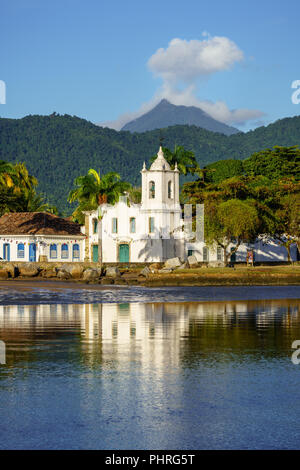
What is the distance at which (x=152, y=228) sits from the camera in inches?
2648

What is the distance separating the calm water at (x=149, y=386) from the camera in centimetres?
786

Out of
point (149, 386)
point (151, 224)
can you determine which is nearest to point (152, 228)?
point (151, 224)

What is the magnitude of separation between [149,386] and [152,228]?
56853mm

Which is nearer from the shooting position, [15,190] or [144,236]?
[144,236]

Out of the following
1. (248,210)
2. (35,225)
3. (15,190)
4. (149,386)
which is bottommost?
(149,386)

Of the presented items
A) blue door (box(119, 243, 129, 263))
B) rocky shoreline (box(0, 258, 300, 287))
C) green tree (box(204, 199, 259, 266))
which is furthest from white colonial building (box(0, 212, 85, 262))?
green tree (box(204, 199, 259, 266))

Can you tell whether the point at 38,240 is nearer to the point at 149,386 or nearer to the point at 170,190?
the point at 170,190

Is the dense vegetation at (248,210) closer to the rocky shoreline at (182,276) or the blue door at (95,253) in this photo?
the rocky shoreline at (182,276)

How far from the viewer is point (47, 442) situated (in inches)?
300

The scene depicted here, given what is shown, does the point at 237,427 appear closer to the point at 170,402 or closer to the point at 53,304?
the point at 170,402

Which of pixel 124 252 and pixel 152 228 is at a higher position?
pixel 152 228

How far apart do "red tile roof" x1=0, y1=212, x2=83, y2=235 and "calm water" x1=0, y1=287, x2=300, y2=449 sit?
2126 inches

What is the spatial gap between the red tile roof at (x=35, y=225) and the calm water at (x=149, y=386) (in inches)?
2126

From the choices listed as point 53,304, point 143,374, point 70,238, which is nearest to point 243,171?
point 70,238
